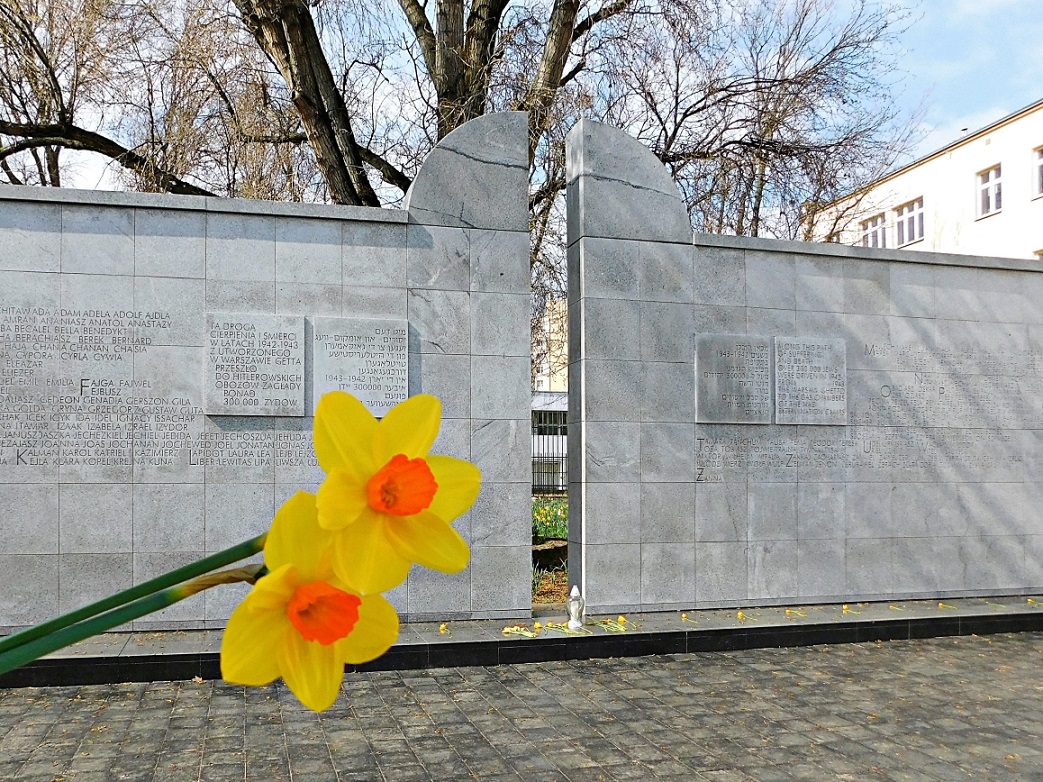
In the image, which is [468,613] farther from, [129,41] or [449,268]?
[129,41]

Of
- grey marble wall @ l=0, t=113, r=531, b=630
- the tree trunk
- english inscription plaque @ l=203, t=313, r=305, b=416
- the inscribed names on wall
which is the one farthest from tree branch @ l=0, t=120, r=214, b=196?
english inscription plaque @ l=203, t=313, r=305, b=416

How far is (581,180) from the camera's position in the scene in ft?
26.4

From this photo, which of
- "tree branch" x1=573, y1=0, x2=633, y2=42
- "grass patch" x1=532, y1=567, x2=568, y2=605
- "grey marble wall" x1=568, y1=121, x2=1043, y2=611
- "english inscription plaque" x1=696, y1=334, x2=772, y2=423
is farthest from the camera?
"tree branch" x1=573, y1=0, x2=633, y2=42

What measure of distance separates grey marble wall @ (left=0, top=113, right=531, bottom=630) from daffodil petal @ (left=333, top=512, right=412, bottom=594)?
658cm

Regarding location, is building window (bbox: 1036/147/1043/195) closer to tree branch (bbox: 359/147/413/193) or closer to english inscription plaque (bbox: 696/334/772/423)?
tree branch (bbox: 359/147/413/193)

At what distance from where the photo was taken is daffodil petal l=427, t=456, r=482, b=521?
0.58 metres

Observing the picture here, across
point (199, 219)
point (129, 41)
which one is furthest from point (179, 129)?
point (199, 219)

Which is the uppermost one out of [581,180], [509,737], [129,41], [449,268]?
[129,41]

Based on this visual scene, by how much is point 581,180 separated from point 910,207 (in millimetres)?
21736

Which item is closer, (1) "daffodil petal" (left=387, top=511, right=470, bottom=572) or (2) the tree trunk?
(1) "daffodil petal" (left=387, top=511, right=470, bottom=572)

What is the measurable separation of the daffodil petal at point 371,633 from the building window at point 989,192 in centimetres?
2578

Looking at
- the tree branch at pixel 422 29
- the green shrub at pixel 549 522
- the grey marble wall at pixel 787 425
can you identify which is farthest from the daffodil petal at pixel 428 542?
the green shrub at pixel 549 522

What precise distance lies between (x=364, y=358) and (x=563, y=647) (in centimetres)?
264

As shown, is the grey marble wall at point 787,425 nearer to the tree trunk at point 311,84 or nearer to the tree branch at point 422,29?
the tree trunk at point 311,84
